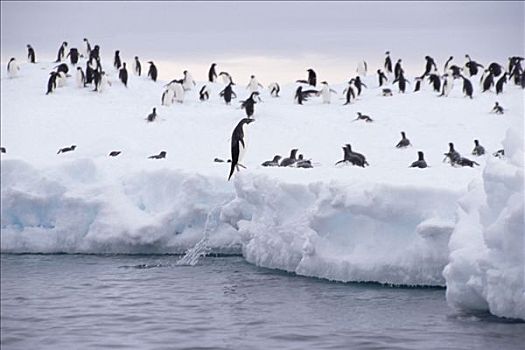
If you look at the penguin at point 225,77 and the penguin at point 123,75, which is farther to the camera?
the penguin at point 225,77

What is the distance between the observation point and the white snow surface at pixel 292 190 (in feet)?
28.5

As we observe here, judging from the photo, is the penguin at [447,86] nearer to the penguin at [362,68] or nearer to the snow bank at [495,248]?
the penguin at [362,68]

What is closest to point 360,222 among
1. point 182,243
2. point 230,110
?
point 182,243

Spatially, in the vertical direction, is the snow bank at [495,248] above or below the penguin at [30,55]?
below

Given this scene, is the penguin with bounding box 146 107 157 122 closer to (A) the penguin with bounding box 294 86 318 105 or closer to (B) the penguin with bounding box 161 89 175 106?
(B) the penguin with bounding box 161 89 175 106

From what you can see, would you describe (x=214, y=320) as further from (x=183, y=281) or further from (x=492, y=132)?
(x=492, y=132)

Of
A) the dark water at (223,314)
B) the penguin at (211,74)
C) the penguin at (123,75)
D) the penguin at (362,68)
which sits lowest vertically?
the dark water at (223,314)

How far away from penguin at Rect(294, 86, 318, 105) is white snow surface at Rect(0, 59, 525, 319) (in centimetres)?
36

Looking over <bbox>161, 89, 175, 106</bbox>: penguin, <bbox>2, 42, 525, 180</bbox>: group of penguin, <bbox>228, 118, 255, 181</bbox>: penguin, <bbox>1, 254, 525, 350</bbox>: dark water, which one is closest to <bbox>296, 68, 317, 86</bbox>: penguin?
<bbox>2, 42, 525, 180</bbox>: group of penguin

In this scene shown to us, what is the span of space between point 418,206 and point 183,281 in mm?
2808

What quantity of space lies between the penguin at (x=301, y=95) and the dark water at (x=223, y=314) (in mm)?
15487

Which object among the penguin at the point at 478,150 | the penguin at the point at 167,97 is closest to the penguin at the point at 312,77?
the penguin at the point at 167,97

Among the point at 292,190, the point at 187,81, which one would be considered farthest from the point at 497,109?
the point at 292,190

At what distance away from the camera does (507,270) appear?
8.09 meters
